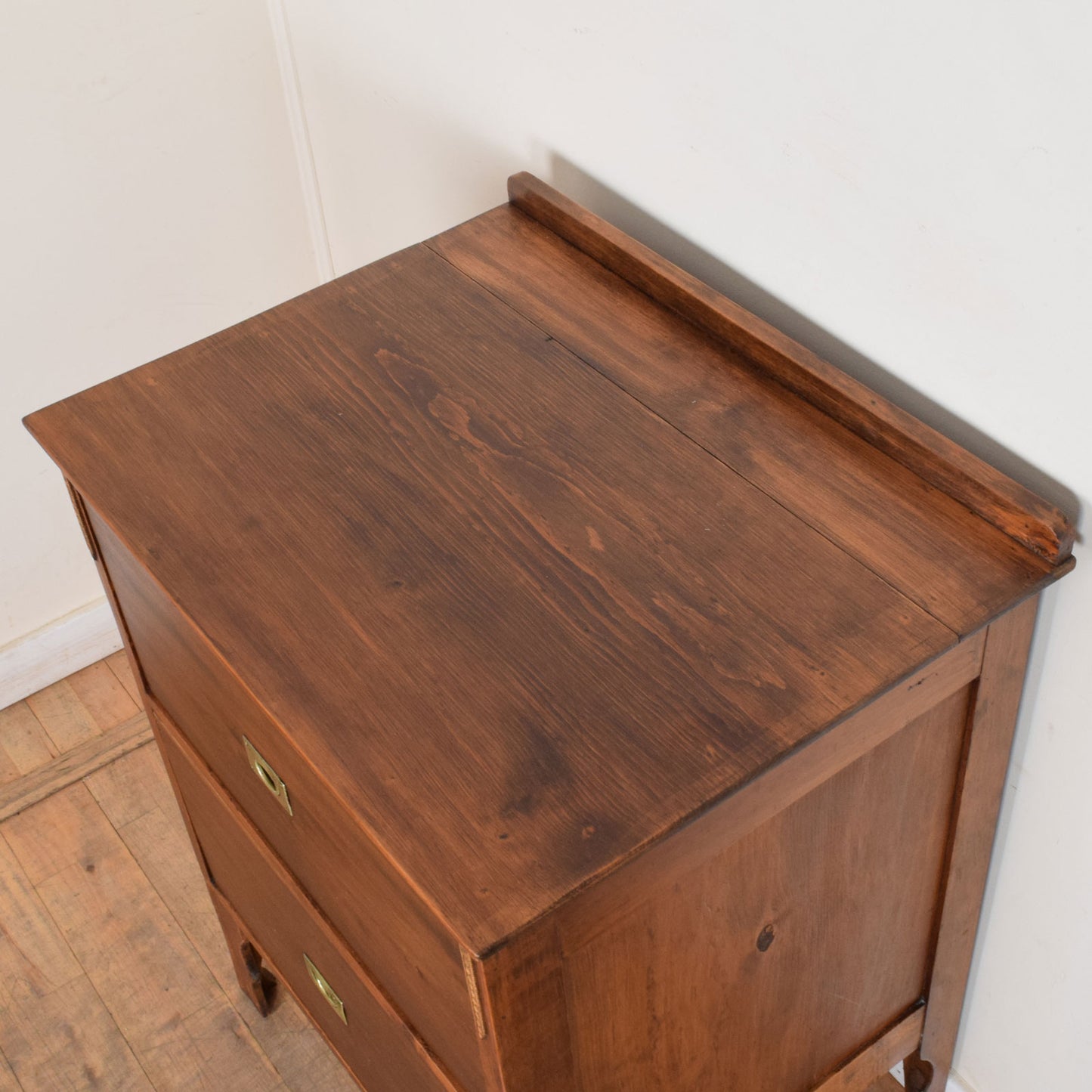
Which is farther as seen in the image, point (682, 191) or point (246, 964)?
point (246, 964)

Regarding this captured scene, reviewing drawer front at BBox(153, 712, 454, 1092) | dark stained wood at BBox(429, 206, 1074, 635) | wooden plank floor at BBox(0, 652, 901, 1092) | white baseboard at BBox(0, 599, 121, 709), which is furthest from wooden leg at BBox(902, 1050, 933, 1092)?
white baseboard at BBox(0, 599, 121, 709)

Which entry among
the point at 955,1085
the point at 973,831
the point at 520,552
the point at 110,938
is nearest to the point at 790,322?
the point at 520,552

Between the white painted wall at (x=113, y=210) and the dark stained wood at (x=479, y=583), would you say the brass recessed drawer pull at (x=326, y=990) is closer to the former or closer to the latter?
the dark stained wood at (x=479, y=583)

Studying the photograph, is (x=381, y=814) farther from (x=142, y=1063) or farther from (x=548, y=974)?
(x=142, y=1063)

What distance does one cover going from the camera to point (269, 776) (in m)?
1.00

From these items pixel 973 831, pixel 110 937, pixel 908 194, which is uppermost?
pixel 908 194

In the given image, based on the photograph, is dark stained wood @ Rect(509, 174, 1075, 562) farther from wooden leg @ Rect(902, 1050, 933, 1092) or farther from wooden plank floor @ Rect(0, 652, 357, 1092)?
wooden plank floor @ Rect(0, 652, 357, 1092)

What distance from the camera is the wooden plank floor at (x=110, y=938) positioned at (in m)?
1.57

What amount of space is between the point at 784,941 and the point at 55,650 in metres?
1.38

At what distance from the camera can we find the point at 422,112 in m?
1.48

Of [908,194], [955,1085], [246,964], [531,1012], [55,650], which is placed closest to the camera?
[531,1012]

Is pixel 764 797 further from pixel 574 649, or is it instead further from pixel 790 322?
pixel 790 322

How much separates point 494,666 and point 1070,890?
59cm

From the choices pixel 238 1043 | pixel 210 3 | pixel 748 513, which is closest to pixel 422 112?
pixel 210 3
